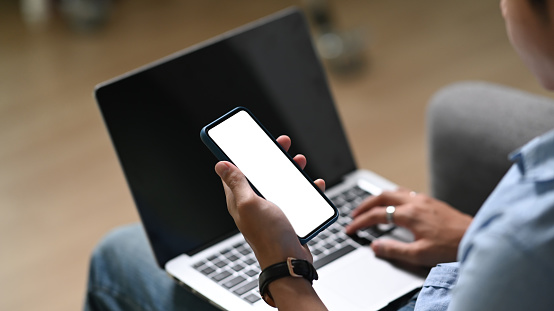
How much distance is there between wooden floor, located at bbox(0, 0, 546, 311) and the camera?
5.86 ft

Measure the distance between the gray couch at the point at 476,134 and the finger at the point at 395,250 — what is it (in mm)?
224

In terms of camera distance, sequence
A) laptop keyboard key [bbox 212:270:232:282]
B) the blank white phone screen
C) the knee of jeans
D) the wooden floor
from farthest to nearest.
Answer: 1. the wooden floor
2. the knee of jeans
3. laptop keyboard key [bbox 212:270:232:282]
4. the blank white phone screen

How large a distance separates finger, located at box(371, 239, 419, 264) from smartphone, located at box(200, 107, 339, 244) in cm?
13

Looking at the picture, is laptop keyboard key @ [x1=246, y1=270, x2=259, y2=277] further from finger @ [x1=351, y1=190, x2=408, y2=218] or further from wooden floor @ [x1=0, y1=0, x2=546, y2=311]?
wooden floor @ [x1=0, y1=0, x2=546, y2=311]

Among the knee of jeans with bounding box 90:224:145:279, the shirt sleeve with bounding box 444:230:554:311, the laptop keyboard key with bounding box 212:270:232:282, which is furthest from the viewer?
the knee of jeans with bounding box 90:224:145:279

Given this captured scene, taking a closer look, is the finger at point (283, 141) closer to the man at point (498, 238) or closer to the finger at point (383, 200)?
the man at point (498, 238)

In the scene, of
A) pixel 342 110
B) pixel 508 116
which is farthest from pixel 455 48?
pixel 508 116

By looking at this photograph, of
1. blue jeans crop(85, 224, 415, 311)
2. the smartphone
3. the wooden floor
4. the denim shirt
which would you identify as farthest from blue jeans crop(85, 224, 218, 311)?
the wooden floor

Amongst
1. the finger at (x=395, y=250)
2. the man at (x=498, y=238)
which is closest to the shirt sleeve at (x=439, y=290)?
the man at (x=498, y=238)

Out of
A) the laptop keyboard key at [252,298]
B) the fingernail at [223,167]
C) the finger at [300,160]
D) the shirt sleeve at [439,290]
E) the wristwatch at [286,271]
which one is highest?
the fingernail at [223,167]

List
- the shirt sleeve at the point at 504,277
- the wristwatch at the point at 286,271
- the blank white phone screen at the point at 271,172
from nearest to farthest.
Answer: the shirt sleeve at the point at 504,277
the wristwatch at the point at 286,271
the blank white phone screen at the point at 271,172

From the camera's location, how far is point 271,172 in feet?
2.74

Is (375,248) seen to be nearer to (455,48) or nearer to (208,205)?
(208,205)

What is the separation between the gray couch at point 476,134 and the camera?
1059 millimetres
